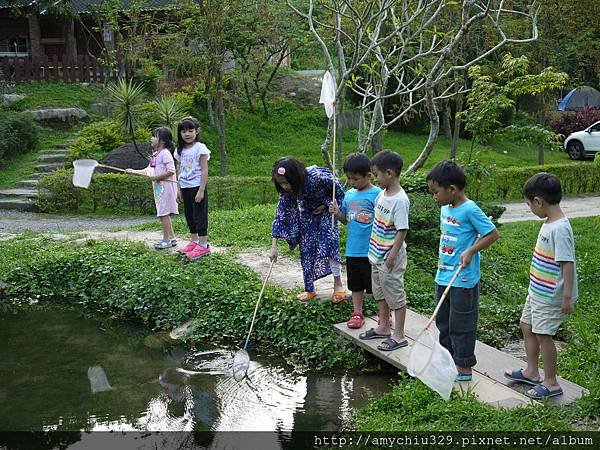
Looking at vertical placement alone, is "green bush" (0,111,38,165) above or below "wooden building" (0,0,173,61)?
below

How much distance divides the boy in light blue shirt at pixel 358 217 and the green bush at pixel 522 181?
781 cm

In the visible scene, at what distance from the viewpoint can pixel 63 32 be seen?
2317 centimetres

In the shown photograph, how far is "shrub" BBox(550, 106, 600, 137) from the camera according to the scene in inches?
854

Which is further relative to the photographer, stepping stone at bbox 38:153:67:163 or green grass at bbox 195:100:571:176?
green grass at bbox 195:100:571:176

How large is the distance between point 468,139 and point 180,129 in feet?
52.8

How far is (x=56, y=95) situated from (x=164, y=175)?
12675 millimetres

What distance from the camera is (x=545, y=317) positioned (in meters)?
4.26

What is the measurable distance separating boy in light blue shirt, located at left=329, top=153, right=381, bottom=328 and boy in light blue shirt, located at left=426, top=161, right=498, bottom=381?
3.02 ft

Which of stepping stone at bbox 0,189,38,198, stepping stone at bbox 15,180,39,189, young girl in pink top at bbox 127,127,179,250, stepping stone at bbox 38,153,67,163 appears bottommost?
stepping stone at bbox 0,189,38,198

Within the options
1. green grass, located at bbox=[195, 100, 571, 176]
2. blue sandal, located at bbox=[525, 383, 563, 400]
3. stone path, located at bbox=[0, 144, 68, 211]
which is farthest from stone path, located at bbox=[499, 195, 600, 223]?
stone path, located at bbox=[0, 144, 68, 211]

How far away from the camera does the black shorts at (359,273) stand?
5551 mm

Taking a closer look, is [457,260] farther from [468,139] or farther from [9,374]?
[468,139]

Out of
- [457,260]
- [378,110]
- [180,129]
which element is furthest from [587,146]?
[457,260]

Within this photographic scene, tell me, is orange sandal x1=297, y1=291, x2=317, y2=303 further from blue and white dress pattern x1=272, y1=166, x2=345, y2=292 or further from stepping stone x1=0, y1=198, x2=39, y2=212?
stepping stone x1=0, y1=198, x2=39, y2=212
